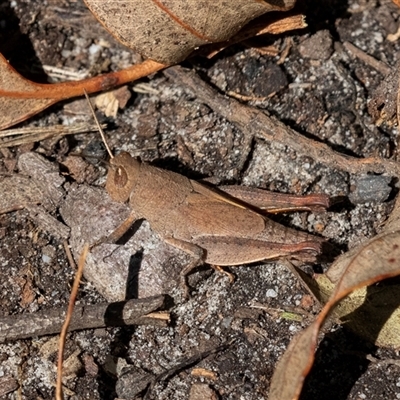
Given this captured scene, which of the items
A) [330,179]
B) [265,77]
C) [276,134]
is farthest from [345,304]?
[265,77]

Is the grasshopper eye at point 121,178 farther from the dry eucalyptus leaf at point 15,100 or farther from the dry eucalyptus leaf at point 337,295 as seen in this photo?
the dry eucalyptus leaf at point 337,295

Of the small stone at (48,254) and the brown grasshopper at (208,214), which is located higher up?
the brown grasshopper at (208,214)

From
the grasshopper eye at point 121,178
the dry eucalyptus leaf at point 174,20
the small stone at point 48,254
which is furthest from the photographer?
the small stone at point 48,254

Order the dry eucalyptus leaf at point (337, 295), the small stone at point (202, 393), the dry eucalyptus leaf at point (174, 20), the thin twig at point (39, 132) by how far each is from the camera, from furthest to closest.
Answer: the thin twig at point (39, 132) < the dry eucalyptus leaf at point (174, 20) < the small stone at point (202, 393) < the dry eucalyptus leaf at point (337, 295)

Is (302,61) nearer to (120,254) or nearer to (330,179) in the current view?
(330,179)

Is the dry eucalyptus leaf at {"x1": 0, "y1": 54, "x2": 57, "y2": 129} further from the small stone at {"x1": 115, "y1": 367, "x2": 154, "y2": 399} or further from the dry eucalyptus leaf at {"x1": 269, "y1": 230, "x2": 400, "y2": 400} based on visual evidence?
the dry eucalyptus leaf at {"x1": 269, "y1": 230, "x2": 400, "y2": 400}

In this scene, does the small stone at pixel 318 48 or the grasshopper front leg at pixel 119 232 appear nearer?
the grasshopper front leg at pixel 119 232

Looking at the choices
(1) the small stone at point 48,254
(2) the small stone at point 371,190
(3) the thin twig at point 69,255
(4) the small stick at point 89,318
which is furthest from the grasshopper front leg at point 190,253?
(2) the small stone at point 371,190
